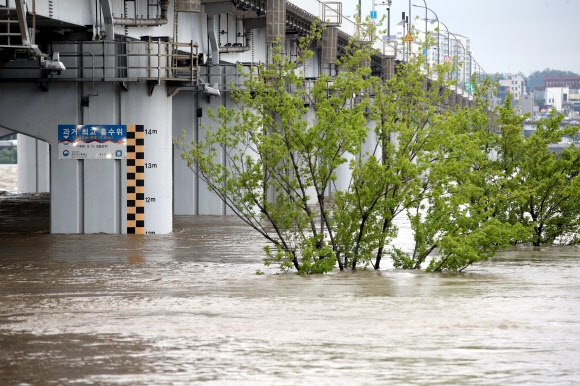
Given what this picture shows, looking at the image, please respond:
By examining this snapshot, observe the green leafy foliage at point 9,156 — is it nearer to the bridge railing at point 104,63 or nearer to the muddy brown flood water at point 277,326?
the bridge railing at point 104,63

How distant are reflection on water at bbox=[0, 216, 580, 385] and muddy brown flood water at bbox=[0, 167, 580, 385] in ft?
0.07

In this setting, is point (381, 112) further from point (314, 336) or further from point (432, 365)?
point (432, 365)

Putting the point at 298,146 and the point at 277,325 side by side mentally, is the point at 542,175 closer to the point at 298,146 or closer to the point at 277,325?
the point at 298,146

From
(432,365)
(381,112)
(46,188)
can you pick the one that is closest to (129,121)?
(381,112)

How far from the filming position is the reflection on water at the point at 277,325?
1177cm

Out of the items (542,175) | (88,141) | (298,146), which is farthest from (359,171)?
(88,141)

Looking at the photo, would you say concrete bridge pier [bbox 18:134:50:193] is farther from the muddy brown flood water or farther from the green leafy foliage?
the green leafy foliage

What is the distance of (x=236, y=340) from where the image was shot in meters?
13.6

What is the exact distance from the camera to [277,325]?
48.8ft

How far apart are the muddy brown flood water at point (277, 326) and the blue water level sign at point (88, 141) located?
7821 mm

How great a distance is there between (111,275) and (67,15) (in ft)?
31.1

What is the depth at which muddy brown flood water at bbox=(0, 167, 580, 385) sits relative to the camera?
1177 cm

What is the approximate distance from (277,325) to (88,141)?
62.6ft

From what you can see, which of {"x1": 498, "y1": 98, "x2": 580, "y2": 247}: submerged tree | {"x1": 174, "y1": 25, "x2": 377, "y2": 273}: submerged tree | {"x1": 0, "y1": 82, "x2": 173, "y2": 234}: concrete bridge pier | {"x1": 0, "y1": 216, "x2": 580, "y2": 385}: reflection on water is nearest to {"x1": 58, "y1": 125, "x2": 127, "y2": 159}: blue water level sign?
{"x1": 0, "y1": 82, "x2": 173, "y2": 234}: concrete bridge pier
